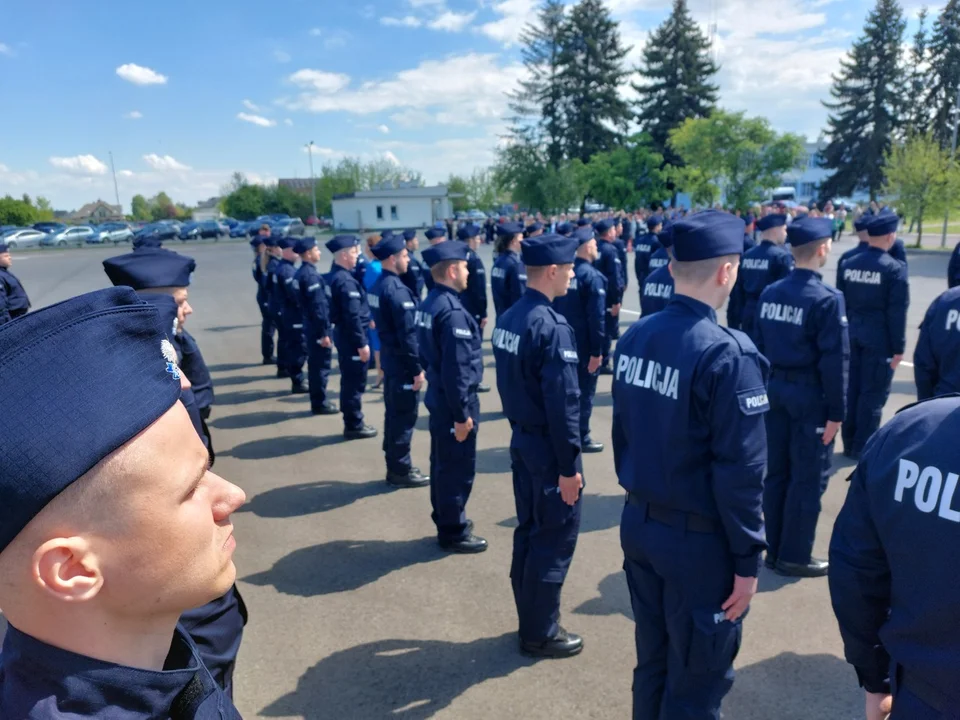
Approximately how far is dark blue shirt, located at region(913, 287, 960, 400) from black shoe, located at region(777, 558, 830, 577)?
1.41 meters

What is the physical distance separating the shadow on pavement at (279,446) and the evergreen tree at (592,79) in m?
50.1

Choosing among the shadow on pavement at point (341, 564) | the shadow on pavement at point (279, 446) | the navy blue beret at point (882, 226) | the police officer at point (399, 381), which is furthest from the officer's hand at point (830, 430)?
the shadow on pavement at point (279, 446)

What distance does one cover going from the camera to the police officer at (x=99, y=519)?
3.29 feet

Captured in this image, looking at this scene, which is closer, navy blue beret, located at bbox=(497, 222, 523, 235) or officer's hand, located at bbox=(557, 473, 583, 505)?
officer's hand, located at bbox=(557, 473, 583, 505)

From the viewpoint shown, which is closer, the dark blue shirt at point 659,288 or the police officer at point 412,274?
the dark blue shirt at point 659,288

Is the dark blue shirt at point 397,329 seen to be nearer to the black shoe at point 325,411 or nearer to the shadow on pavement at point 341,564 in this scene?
the shadow on pavement at point 341,564

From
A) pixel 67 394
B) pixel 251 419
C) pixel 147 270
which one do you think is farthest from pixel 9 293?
pixel 67 394

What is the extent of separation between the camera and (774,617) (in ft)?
13.9

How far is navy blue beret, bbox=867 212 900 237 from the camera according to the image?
679 cm

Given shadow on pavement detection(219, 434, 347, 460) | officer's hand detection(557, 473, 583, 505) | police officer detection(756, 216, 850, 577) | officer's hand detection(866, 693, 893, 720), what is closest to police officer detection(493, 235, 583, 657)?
officer's hand detection(557, 473, 583, 505)

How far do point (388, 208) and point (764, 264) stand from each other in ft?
174

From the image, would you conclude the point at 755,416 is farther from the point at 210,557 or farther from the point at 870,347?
the point at 870,347

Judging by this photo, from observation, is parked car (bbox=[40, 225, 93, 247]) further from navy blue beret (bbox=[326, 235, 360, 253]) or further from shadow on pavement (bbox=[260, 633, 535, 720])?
shadow on pavement (bbox=[260, 633, 535, 720])

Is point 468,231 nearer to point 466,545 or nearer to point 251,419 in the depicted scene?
point 251,419
